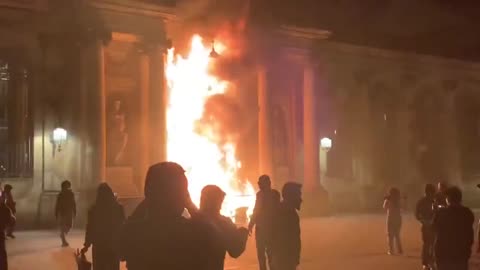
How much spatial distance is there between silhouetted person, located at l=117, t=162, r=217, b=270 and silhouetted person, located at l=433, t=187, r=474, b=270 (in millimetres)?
3831

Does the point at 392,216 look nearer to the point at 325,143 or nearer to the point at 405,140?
the point at 325,143

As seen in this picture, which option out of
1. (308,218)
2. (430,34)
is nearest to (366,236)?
(308,218)

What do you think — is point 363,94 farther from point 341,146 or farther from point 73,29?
point 73,29

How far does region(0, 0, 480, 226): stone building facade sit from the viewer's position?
2048 centimetres

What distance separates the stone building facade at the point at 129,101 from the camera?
67.2 feet

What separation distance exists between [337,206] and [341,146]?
272 centimetres

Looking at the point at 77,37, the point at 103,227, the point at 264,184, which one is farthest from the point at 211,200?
the point at 77,37

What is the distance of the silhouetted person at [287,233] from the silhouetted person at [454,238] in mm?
1656

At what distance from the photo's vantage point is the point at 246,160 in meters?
25.4

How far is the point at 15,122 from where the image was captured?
808 inches

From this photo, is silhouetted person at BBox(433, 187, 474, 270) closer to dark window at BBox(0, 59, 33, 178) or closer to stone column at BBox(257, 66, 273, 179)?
dark window at BBox(0, 59, 33, 178)

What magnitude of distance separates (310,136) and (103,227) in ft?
60.2

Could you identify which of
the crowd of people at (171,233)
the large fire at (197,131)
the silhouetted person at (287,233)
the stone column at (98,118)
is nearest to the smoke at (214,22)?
the large fire at (197,131)

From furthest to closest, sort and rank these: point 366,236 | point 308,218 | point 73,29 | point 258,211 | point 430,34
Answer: point 430,34
point 308,218
point 73,29
point 366,236
point 258,211
